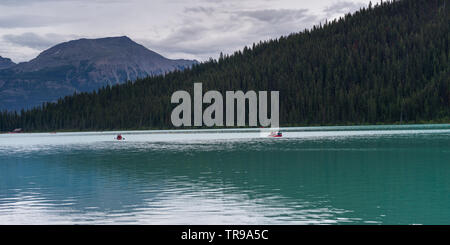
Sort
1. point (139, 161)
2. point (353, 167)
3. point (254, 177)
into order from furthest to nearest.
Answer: point (139, 161)
point (353, 167)
point (254, 177)

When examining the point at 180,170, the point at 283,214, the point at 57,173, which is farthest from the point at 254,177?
the point at 57,173

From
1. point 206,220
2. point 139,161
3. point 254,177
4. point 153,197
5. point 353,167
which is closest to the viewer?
point 206,220

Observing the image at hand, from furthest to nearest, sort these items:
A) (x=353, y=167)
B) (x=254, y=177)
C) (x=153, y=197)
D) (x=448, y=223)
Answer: (x=353, y=167) → (x=254, y=177) → (x=153, y=197) → (x=448, y=223)

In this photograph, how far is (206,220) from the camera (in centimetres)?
3038

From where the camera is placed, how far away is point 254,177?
5134 centimetres
